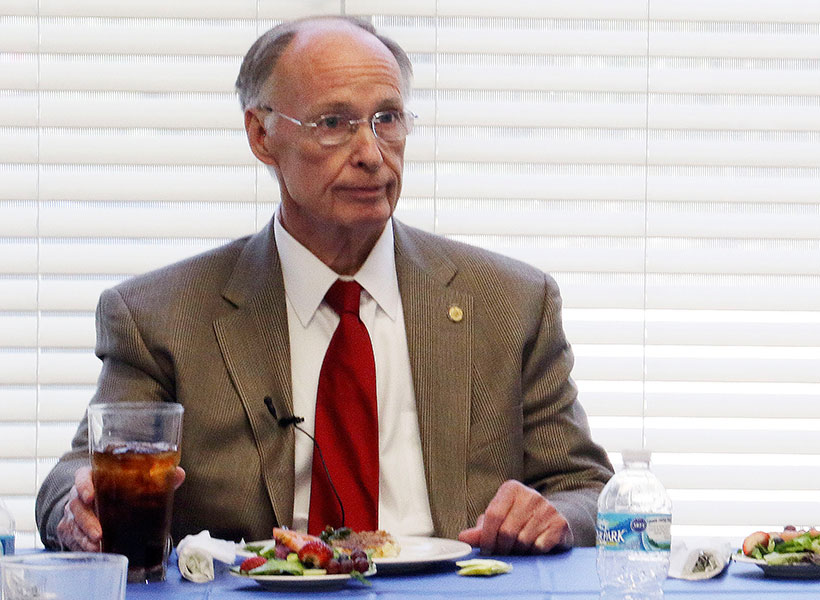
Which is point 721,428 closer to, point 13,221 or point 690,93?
point 690,93

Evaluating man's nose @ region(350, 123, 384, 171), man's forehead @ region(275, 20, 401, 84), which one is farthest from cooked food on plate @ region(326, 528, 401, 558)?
man's forehead @ region(275, 20, 401, 84)

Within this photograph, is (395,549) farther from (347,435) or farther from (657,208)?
(657,208)

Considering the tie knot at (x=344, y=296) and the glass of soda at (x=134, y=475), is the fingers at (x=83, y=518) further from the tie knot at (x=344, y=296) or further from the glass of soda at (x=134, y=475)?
the tie knot at (x=344, y=296)

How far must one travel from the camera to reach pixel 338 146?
2.36 metres

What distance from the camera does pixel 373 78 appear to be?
2385 mm

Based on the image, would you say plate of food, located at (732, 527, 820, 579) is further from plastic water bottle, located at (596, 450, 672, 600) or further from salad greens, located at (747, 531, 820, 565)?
plastic water bottle, located at (596, 450, 672, 600)

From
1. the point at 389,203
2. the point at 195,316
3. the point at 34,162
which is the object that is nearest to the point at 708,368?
the point at 389,203

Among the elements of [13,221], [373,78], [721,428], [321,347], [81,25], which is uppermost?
[81,25]

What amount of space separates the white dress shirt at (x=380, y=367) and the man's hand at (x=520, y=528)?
1.53 ft

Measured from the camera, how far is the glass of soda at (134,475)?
1.58 meters

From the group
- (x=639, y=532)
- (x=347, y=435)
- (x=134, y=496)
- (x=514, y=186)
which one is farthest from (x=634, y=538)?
(x=514, y=186)

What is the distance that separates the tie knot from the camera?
2367 millimetres

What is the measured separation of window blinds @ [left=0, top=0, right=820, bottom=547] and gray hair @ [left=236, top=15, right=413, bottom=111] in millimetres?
378

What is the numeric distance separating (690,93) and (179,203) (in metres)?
1.23
